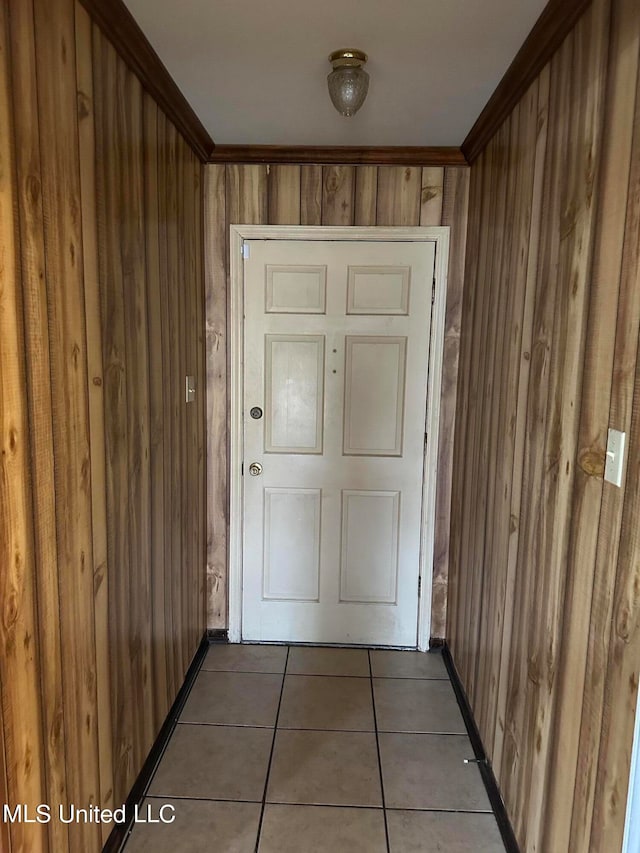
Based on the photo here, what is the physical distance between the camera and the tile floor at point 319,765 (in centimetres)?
171

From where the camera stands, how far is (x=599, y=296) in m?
1.21

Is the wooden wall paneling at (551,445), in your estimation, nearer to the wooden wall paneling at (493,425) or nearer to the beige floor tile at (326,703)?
the wooden wall paneling at (493,425)

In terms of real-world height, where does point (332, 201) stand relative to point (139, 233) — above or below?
above

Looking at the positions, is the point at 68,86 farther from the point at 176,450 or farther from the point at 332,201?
the point at 332,201

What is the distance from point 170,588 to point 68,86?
1691mm

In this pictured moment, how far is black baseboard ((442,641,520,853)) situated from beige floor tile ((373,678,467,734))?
38 millimetres

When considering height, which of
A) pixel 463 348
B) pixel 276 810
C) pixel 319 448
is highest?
pixel 463 348

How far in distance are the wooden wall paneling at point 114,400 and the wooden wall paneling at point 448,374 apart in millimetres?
1509

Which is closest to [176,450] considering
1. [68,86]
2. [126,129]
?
[126,129]

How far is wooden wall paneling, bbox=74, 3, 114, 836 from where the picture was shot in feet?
4.44

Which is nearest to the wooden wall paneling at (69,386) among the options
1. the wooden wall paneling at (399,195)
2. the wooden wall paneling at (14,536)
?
the wooden wall paneling at (14,536)

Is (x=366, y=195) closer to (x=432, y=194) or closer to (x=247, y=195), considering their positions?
(x=432, y=194)

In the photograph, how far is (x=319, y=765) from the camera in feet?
6.55

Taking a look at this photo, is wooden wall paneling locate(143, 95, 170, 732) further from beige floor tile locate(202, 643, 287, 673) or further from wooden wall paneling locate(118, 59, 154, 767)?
beige floor tile locate(202, 643, 287, 673)
